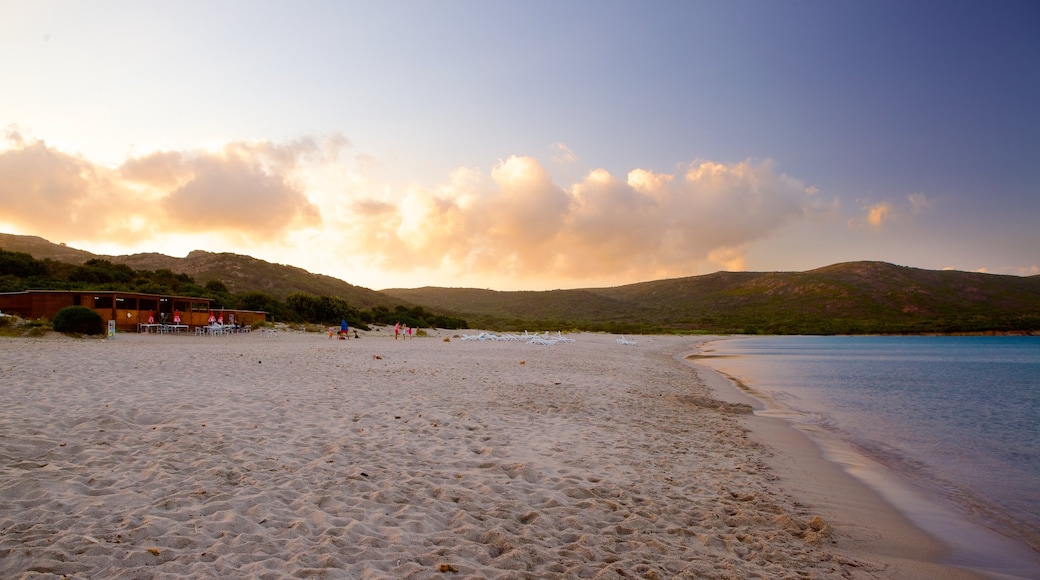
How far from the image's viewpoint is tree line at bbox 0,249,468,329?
35.6 metres

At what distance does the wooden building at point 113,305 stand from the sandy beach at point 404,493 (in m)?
19.8

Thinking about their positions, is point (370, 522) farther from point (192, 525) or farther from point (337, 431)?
point (337, 431)

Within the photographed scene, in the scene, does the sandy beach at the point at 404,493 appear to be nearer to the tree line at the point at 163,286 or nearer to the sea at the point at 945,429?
the sea at the point at 945,429

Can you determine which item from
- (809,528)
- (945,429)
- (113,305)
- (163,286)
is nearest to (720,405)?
(945,429)

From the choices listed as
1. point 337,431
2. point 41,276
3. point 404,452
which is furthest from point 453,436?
point 41,276

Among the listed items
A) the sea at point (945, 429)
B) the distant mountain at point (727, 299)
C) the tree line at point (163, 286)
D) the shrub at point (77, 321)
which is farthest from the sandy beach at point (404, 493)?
the distant mountain at point (727, 299)

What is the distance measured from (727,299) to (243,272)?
83471mm

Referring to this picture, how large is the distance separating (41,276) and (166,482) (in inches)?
1786

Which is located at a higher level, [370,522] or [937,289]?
[937,289]

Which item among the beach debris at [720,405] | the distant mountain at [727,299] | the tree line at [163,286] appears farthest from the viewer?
the distant mountain at [727,299]

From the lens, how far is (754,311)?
92.7m

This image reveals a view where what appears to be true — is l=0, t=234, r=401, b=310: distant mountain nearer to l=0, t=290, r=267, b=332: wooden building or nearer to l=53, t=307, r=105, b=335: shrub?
l=0, t=290, r=267, b=332: wooden building

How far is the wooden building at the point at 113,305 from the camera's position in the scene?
2484 centimetres

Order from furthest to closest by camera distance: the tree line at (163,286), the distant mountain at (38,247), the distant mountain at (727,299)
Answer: the distant mountain at (38,247) → the distant mountain at (727,299) → the tree line at (163,286)
